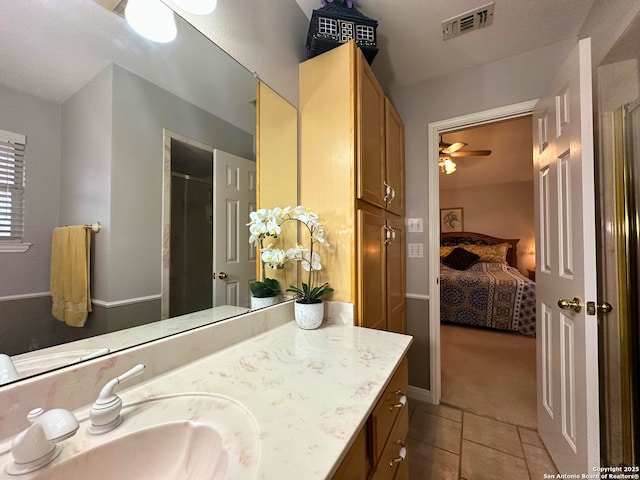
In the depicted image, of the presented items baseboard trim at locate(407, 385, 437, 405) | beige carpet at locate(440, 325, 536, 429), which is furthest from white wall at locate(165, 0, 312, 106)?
beige carpet at locate(440, 325, 536, 429)

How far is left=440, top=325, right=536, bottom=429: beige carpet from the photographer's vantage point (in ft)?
5.72

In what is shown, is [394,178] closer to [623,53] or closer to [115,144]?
[623,53]

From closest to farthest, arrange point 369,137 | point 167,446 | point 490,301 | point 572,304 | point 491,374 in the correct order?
1. point 167,446
2. point 572,304
3. point 369,137
4. point 491,374
5. point 490,301

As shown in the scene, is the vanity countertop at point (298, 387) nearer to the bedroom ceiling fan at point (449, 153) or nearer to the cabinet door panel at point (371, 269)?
the cabinet door panel at point (371, 269)

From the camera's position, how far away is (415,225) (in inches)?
76.7

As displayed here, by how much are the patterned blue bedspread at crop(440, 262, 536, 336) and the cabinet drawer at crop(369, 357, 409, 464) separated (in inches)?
119

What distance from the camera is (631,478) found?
40.4 inches

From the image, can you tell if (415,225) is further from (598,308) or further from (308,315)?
(308,315)

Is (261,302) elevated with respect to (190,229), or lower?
lower

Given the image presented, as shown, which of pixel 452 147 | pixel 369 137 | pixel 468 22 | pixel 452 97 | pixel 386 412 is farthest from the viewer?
pixel 452 147

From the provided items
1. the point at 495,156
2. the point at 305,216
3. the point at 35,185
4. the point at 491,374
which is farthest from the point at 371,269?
the point at 495,156

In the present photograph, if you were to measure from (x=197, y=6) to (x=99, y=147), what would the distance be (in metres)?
0.66

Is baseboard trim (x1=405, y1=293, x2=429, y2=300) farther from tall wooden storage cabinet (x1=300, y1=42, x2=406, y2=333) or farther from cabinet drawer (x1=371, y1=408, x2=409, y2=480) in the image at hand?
cabinet drawer (x1=371, y1=408, x2=409, y2=480)

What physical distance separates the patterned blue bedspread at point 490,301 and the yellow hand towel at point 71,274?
3.83 m
